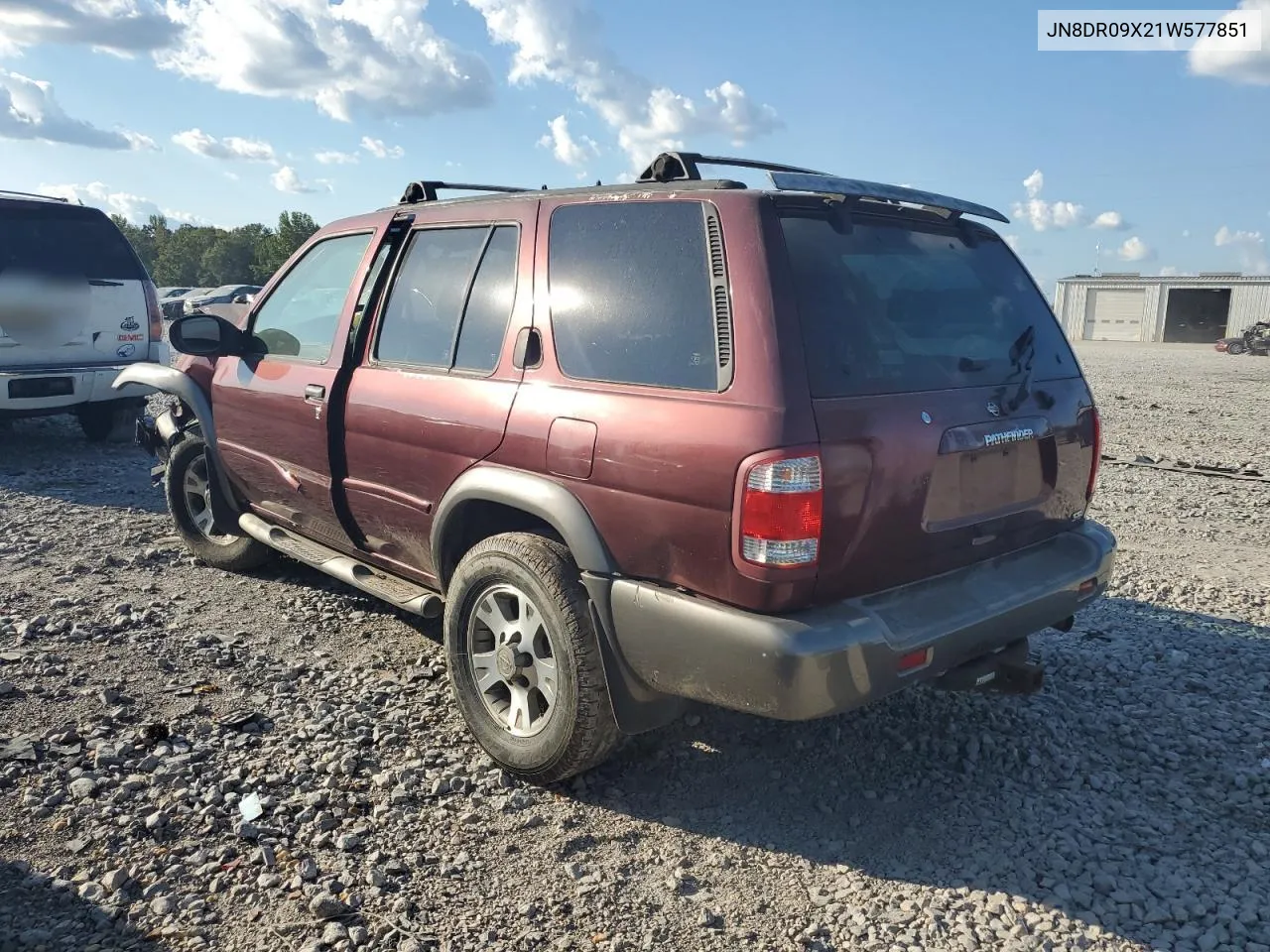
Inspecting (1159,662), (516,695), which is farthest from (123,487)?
(1159,662)

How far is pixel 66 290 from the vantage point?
800 cm

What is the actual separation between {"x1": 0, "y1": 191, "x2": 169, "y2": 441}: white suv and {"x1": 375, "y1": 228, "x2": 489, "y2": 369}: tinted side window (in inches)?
213

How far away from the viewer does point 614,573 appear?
2.85 metres

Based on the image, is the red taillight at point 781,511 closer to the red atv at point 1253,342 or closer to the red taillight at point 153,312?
the red taillight at point 153,312

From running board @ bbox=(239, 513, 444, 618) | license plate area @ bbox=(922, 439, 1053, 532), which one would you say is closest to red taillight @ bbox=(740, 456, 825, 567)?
license plate area @ bbox=(922, 439, 1053, 532)

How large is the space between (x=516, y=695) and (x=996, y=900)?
1.62 meters

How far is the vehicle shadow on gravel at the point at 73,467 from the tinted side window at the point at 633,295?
16.0ft

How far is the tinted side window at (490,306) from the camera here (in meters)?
3.42

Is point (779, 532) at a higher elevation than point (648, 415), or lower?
lower

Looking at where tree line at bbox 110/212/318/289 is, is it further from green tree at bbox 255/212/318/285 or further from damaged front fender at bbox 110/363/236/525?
damaged front fender at bbox 110/363/236/525

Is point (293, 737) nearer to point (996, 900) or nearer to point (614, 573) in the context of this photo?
point (614, 573)

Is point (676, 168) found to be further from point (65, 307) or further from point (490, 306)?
point (65, 307)

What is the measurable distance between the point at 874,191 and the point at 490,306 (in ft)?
4.70

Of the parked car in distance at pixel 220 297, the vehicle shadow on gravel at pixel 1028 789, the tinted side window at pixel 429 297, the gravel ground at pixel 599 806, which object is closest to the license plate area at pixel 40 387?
the gravel ground at pixel 599 806
